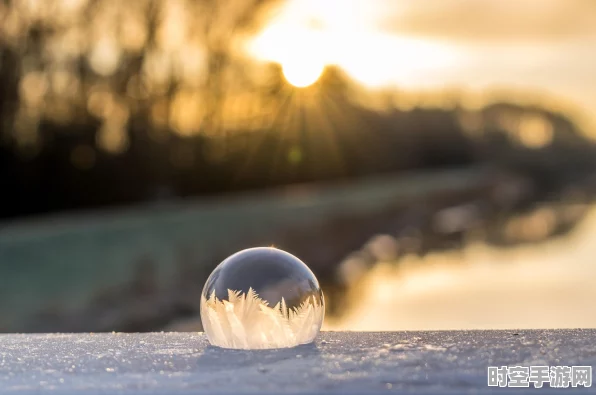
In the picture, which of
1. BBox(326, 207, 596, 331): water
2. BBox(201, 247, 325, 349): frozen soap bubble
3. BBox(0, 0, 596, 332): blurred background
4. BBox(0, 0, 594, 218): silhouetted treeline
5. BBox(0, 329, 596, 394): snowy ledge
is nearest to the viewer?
BBox(0, 329, 596, 394): snowy ledge

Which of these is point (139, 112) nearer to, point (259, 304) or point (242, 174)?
point (242, 174)

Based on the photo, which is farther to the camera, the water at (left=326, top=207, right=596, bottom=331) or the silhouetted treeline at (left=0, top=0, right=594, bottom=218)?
the silhouetted treeline at (left=0, top=0, right=594, bottom=218)

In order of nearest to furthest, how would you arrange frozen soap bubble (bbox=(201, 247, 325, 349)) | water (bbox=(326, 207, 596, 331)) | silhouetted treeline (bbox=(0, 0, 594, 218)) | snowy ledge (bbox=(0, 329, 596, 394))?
snowy ledge (bbox=(0, 329, 596, 394))
frozen soap bubble (bbox=(201, 247, 325, 349))
water (bbox=(326, 207, 596, 331))
silhouetted treeline (bbox=(0, 0, 594, 218))

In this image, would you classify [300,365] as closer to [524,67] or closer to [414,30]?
[414,30]

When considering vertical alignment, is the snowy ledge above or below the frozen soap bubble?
below

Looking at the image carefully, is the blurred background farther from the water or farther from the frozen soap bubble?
the frozen soap bubble

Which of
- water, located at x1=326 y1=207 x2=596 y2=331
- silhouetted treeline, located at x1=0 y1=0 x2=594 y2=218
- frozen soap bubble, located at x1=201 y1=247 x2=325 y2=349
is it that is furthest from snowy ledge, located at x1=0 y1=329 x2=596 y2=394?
silhouetted treeline, located at x1=0 y1=0 x2=594 y2=218

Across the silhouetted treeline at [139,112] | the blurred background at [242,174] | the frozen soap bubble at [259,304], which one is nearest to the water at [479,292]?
the blurred background at [242,174]

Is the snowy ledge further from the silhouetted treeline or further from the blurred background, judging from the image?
the silhouetted treeline
